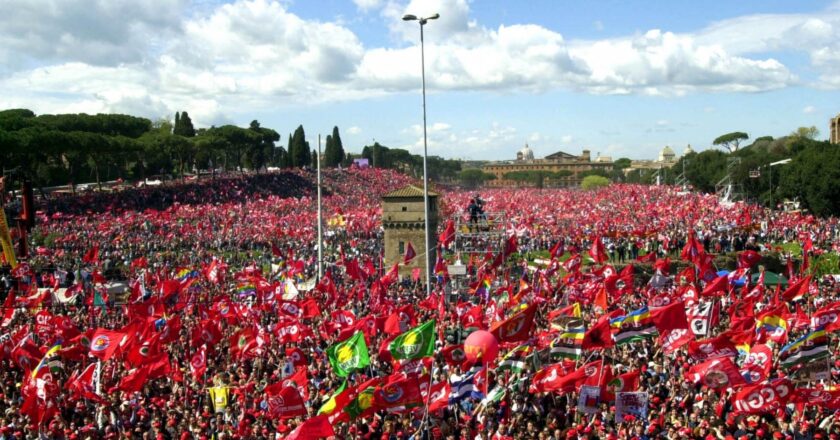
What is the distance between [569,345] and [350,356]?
4.18m

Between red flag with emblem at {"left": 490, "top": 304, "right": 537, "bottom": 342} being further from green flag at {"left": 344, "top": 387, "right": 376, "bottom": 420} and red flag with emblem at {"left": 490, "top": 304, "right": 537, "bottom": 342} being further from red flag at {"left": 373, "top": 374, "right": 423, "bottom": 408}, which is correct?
green flag at {"left": 344, "top": 387, "right": 376, "bottom": 420}

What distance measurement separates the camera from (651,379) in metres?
19.5

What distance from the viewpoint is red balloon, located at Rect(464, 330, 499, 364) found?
16891 mm

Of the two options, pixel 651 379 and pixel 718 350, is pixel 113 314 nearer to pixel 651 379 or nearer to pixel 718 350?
pixel 651 379

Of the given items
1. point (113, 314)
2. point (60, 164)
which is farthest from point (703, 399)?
point (60, 164)

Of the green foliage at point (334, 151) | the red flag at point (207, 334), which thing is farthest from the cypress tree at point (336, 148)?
the red flag at point (207, 334)

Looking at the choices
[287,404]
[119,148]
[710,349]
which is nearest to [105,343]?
[287,404]

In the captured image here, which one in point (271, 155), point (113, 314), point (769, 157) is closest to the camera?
point (113, 314)

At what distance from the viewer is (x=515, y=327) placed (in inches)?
702

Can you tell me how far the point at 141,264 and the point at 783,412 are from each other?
35.8 m

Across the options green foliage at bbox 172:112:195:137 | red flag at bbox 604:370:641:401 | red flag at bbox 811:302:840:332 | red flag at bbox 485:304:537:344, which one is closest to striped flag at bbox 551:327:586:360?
red flag at bbox 485:304:537:344

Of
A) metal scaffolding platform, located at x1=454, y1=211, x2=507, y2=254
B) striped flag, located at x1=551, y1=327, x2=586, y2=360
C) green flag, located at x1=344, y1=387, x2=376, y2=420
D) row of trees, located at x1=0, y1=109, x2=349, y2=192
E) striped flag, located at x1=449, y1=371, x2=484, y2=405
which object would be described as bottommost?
metal scaffolding platform, located at x1=454, y1=211, x2=507, y2=254

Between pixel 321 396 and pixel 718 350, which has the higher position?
pixel 718 350

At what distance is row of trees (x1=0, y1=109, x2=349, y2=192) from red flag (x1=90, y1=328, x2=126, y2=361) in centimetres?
3881
